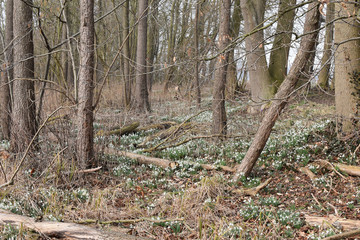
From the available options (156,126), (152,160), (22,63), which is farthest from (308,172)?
(22,63)

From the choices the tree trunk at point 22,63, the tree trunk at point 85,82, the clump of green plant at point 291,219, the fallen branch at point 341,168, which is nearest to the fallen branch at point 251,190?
the clump of green plant at point 291,219

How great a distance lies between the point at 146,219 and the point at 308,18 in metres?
4.74

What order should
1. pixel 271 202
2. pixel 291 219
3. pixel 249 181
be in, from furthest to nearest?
1. pixel 249 181
2. pixel 271 202
3. pixel 291 219

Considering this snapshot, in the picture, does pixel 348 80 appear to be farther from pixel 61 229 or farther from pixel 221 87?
pixel 61 229

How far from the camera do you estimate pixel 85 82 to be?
6.94 meters

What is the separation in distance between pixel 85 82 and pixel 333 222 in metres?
5.35

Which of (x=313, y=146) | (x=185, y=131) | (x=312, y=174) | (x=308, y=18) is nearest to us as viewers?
(x=308, y=18)

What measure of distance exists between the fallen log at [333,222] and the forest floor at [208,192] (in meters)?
0.04

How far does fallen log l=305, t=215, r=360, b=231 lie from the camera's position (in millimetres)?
4539

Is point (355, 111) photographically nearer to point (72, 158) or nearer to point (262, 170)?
point (262, 170)

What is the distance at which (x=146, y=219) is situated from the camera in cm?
483

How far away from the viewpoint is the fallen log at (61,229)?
420 centimetres

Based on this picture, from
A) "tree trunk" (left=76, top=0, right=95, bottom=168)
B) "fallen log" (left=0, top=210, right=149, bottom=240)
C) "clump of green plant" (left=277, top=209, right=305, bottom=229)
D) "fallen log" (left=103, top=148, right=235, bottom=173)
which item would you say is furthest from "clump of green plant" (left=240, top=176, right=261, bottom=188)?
"tree trunk" (left=76, top=0, right=95, bottom=168)

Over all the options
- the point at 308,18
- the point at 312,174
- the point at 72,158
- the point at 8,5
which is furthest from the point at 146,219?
the point at 8,5
